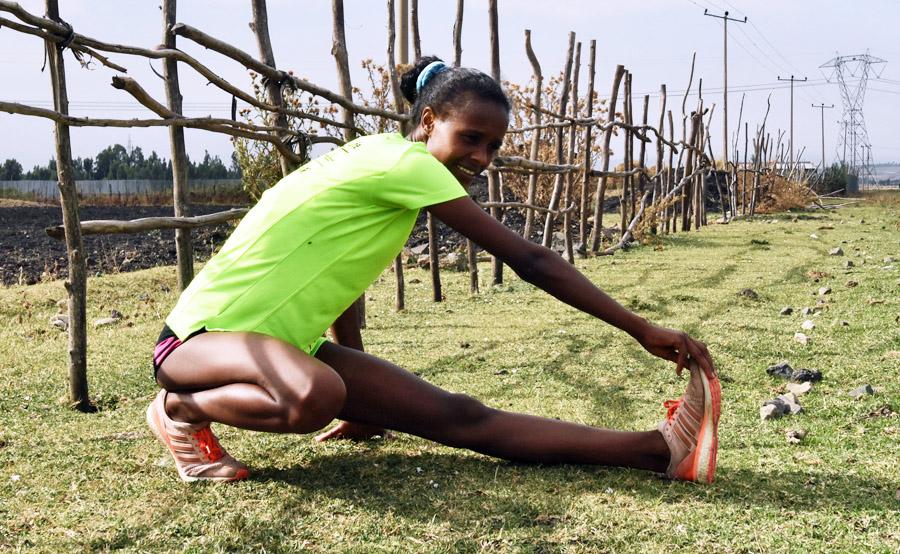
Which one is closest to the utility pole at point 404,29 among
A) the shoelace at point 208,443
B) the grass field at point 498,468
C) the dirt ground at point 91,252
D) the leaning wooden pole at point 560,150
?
the leaning wooden pole at point 560,150

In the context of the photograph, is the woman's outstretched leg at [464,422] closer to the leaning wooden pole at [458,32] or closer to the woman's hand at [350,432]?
the woman's hand at [350,432]

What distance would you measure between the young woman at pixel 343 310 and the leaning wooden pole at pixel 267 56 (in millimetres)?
2022

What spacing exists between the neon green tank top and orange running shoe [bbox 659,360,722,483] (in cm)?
83

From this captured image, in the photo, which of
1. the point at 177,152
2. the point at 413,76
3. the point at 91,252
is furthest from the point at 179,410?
the point at 91,252

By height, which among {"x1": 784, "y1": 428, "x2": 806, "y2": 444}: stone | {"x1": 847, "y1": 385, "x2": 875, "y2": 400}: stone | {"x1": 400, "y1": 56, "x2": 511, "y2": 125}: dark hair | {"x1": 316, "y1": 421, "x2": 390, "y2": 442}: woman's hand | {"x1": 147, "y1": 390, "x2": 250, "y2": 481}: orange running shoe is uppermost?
{"x1": 400, "y1": 56, "x2": 511, "y2": 125}: dark hair

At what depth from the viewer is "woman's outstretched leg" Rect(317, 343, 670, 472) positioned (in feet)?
7.95

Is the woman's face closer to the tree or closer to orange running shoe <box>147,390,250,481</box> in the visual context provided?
orange running shoe <box>147,390,250,481</box>

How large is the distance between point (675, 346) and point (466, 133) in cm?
81

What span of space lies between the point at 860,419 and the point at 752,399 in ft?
1.45

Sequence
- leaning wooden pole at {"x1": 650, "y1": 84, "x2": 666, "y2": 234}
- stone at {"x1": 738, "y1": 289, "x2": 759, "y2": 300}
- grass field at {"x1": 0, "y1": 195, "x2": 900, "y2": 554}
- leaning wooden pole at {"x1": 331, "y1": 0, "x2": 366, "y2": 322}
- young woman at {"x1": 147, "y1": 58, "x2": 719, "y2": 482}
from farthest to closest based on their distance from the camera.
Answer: leaning wooden pole at {"x1": 650, "y1": 84, "x2": 666, "y2": 234}
stone at {"x1": 738, "y1": 289, "x2": 759, "y2": 300}
leaning wooden pole at {"x1": 331, "y1": 0, "x2": 366, "y2": 322}
young woman at {"x1": 147, "y1": 58, "x2": 719, "y2": 482}
grass field at {"x1": 0, "y1": 195, "x2": 900, "y2": 554}

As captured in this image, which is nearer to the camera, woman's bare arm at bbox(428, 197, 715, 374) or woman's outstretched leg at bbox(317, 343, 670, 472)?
woman's bare arm at bbox(428, 197, 715, 374)

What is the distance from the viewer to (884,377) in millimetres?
3512

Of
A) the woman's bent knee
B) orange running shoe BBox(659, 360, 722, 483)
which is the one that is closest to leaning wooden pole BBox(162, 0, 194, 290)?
the woman's bent knee

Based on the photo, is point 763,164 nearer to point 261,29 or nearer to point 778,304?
point 778,304
